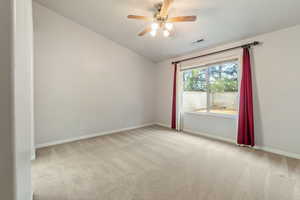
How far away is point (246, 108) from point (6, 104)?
11.8 feet

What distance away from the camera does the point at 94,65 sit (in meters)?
3.77

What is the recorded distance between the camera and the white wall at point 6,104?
0.87 feet

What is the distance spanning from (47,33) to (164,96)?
3.66 meters

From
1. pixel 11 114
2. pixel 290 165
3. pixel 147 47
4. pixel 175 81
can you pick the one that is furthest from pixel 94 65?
pixel 290 165

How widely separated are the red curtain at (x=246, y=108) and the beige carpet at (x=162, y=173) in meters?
0.25

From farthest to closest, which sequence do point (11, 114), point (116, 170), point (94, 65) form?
1. point (94, 65)
2. point (116, 170)
3. point (11, 114)

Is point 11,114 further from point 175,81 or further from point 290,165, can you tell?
point 175,81

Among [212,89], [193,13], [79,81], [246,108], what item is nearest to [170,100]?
[212,89]

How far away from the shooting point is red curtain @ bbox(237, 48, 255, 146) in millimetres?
2924

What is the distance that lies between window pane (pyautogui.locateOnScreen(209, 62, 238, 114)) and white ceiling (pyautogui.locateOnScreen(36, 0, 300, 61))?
0.67m

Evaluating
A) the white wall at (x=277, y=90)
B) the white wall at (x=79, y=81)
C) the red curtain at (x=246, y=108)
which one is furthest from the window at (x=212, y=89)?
the white wall at (x=79, y=81)

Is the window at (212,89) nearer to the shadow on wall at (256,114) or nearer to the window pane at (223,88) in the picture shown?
the window pane at (223,88)

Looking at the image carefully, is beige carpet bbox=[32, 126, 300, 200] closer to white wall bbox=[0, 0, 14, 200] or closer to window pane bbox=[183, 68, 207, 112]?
window pane bbox=[183, 68, 207, 112]

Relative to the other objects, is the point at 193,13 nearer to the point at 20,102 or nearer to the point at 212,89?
the point at 212,89
